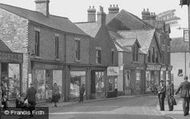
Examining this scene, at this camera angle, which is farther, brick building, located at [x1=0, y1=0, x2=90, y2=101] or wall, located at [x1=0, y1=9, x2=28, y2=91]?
brick building, located at [x1=0, y1=0, x2=90, y2=101]

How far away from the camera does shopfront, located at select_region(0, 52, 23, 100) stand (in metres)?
29.0

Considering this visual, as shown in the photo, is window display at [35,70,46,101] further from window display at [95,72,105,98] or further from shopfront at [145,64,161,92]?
shopfront at [145,64,161,92]

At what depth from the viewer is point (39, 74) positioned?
33.0m

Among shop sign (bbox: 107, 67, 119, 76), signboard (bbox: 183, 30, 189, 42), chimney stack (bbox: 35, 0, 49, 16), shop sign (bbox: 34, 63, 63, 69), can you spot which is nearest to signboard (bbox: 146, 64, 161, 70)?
shop sign (bbox: 107, 67, 119, 76)

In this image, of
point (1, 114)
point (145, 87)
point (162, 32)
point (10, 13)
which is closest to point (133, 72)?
point (145, 87)

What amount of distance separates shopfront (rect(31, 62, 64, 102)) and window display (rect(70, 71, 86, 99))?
82.0 inches

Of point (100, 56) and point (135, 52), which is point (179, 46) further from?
point (100, 56)

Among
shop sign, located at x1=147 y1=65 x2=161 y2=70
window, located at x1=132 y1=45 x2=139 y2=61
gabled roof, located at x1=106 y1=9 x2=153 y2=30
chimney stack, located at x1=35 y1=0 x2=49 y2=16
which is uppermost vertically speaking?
gabled roof, located at x1=106 y1=9 x2=153 y2=30

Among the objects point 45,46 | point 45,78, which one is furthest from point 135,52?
point 45,78

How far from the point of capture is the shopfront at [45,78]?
32.5 meters

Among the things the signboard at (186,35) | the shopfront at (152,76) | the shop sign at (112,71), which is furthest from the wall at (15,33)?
the shopfront at (152,76)

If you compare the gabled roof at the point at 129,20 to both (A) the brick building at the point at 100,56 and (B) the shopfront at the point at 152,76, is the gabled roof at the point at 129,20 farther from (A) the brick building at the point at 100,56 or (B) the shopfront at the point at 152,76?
(A) the brick building at the point at 100,56

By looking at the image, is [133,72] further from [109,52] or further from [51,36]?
[51,36]

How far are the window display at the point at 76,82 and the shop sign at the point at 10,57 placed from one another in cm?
877
